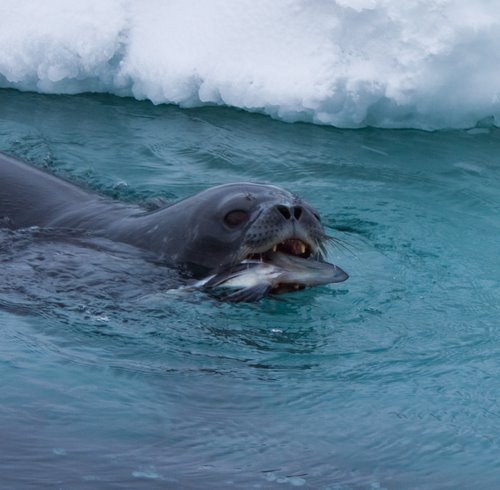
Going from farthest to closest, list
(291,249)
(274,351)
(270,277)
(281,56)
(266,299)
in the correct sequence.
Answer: (281,56)
(291,249)
(266,299)
(270,277)
(274,351)

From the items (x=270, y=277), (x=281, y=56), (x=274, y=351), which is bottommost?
(x=274, y=351)

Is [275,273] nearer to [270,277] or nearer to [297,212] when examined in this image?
[270,277]

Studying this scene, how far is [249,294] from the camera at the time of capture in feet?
16.2

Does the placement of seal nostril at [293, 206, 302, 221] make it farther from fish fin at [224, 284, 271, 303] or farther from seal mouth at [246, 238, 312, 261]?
fish fin at [224, 284, 271, 303]

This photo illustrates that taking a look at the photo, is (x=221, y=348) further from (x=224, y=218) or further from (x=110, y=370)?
(x=224, y=218)

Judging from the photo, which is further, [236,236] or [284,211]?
[236,236]

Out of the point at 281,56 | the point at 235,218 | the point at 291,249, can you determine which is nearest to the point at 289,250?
the point at 291,249

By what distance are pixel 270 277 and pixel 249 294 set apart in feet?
0.38

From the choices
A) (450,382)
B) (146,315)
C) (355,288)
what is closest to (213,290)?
(146,315)

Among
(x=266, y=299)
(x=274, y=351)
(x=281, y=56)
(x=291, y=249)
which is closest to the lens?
(x=274, y=351)

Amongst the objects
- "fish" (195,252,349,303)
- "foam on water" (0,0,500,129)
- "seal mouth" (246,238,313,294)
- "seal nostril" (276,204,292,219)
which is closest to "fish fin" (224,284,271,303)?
"fish" (195,252,349,303)

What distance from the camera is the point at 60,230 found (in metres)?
6.01

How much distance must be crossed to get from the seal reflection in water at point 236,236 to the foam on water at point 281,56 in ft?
8.82

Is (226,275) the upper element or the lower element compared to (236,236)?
lower
